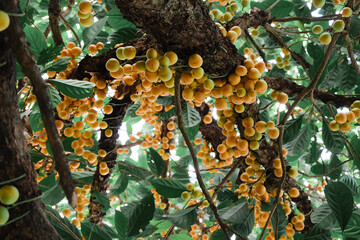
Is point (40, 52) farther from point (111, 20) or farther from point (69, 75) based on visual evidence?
point (111, 20)

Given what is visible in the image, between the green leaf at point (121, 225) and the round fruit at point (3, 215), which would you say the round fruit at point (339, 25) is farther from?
the round fruit at point (3, 215)

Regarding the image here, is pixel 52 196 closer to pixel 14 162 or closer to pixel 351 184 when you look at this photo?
pixel 14 162

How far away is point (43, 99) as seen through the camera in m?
0.56

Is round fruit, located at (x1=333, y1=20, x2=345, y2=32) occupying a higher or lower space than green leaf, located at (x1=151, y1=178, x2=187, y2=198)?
higher

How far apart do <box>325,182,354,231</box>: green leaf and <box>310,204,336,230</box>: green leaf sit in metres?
0.21

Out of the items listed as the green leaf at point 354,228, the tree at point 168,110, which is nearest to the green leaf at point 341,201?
the tree at point 168,110

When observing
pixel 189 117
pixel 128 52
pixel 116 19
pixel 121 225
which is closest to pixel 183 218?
pixel 121 225

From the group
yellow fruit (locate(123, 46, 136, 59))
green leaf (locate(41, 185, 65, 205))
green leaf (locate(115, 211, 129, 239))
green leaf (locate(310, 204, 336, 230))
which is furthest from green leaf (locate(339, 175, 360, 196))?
green leaf (locate(41, 185, 65, 205))

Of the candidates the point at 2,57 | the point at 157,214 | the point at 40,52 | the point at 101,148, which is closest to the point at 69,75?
the point at 40,52

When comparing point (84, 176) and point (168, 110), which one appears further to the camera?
point (168, 110)

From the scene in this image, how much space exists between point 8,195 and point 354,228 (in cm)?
128

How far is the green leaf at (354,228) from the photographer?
1163mm

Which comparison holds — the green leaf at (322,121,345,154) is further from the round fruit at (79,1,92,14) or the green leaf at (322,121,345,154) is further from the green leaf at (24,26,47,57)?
the green leaf at (24,26,47,57)

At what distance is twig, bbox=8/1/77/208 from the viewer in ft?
1.75
